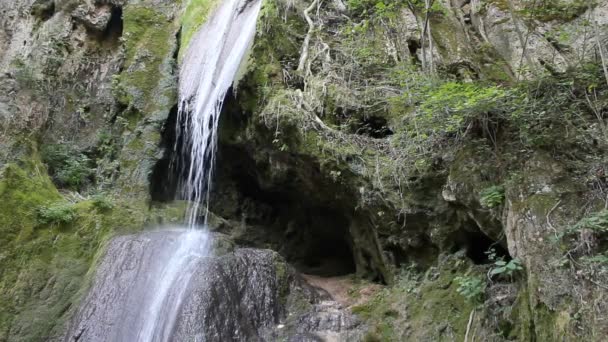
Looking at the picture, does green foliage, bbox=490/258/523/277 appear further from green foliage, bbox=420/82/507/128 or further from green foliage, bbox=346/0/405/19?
green foliage, bbox=346/0/405/19

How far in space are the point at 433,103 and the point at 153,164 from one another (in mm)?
6592

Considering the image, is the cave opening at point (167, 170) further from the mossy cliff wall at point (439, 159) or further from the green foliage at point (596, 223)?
the green foliage at point (596, 223)

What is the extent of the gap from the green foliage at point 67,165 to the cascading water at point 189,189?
6.66ft

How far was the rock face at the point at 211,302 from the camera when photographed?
5754mm

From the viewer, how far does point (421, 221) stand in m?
6.16

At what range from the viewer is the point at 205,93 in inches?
392

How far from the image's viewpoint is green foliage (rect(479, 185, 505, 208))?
450cm

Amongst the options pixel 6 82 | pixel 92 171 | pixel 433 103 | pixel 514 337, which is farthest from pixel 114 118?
pixel 514 337

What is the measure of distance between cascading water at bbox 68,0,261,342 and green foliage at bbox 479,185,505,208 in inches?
144

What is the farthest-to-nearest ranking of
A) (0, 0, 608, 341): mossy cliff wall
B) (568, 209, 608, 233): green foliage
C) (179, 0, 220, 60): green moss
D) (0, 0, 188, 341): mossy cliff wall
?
(179, 0, 220, 60): green moss < (0, 0, 188, 341): mossy cliff wall < (0, 0, 608, 341): mossy cliff wall < (568, 209, 608, 233): green foliage

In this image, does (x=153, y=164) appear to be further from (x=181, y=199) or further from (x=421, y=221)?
(x=421, y=221)

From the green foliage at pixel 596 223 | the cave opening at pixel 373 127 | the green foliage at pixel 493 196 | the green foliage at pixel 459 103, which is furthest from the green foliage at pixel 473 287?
the cave opening at pixel 373 127

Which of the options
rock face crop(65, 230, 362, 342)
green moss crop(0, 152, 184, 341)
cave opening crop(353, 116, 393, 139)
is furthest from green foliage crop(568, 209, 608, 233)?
green moss crop(0, 152, 184, 341)

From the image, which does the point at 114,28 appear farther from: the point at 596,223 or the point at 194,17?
the point at 596,223
